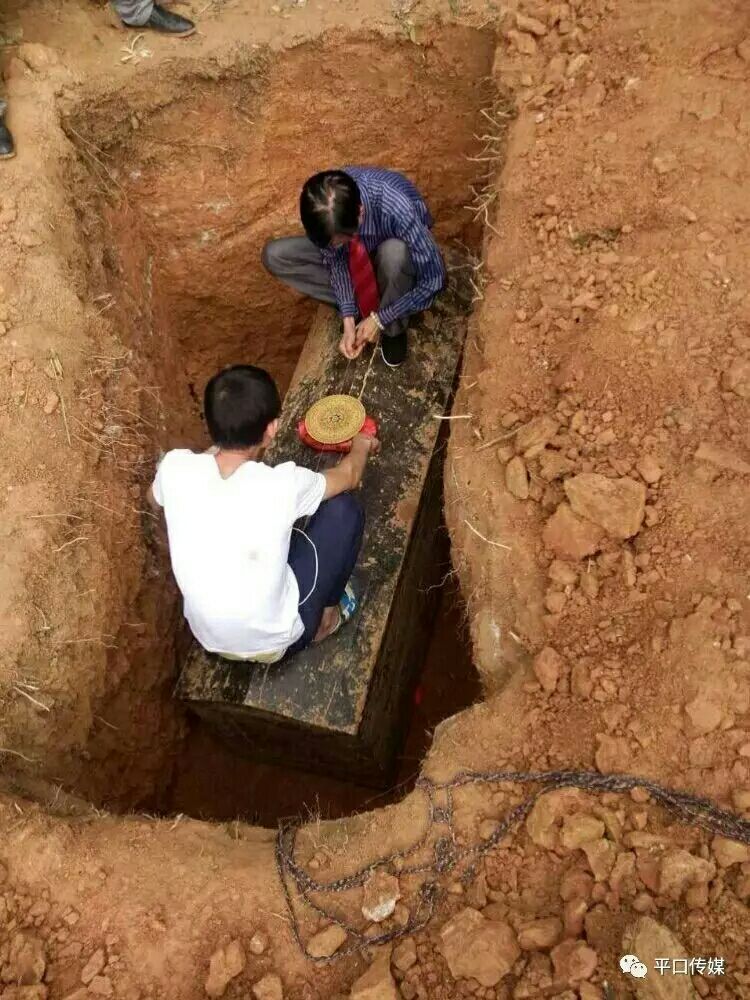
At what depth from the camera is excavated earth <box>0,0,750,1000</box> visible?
6.75 ft

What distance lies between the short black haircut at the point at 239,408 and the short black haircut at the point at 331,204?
73 centimetres

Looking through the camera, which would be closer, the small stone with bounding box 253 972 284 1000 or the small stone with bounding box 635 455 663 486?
the small stone with bounding box 253 972 284 1000

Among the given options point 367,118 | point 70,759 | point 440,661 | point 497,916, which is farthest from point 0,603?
point 367,118

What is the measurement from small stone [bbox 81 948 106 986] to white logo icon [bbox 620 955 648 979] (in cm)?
149

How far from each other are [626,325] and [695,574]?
0.95 metres

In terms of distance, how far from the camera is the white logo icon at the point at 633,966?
179 cm

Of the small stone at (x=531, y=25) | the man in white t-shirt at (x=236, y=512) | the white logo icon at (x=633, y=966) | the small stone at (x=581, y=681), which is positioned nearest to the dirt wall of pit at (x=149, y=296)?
the small stone at (x=531, y=25)

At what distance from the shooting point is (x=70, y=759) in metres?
2.83

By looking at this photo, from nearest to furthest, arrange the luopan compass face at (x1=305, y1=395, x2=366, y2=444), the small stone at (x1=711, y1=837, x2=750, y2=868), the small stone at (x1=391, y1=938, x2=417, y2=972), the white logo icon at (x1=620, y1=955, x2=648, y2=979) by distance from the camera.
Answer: the white logo icon at (x1=620, y1=955, x2=648, y2=979) < the small stone at (x1=711, y1=837, x2=750, y2=868) < the small stone at (x1=391, y1=938, x2=417, y2=972) < the luopan compass face at (x1=305, y1=395, x2=366, y2=444)

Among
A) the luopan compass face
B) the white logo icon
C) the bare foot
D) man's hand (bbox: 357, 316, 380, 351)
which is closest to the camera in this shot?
the white logo icon

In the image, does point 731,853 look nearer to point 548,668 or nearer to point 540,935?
point 540,935

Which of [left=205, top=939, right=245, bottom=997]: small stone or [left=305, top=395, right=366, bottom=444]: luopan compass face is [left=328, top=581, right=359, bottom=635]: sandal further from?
[left=205, top=939, right=245, bottom=997]: small stone

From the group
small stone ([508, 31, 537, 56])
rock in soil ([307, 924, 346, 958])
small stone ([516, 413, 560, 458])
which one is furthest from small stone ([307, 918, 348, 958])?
small stone ([508, 31, 537, 56])

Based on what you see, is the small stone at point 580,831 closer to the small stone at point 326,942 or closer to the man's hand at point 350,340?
Result: the small stone at point 326,942
